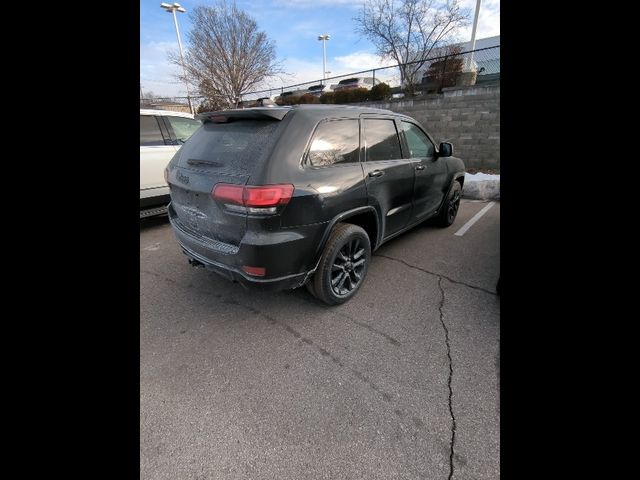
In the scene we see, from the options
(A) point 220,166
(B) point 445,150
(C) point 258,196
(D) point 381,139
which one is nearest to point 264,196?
(C) point 258,196

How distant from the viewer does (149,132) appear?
502 cm

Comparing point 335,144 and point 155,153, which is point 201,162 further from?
point 155,153

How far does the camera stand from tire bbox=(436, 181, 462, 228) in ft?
15.2

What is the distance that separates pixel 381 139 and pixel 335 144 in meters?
0.75

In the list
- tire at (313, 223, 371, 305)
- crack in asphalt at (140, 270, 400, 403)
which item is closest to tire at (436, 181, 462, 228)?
tire at (313, 223, 371, 305)

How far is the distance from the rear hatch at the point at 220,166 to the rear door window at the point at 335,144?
323 millimetres

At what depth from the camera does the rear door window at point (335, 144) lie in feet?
8.09

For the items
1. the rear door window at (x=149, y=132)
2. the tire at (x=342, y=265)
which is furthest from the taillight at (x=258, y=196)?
the rear door window at (x=149, y=132)

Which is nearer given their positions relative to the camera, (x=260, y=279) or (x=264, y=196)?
(x=264, y=196)

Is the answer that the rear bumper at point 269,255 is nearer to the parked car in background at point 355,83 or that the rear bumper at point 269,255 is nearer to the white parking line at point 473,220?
the white parking line at point 473,220

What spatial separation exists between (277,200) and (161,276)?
7.39ft

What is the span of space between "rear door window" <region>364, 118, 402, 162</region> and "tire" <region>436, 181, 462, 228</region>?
65.8 inches
